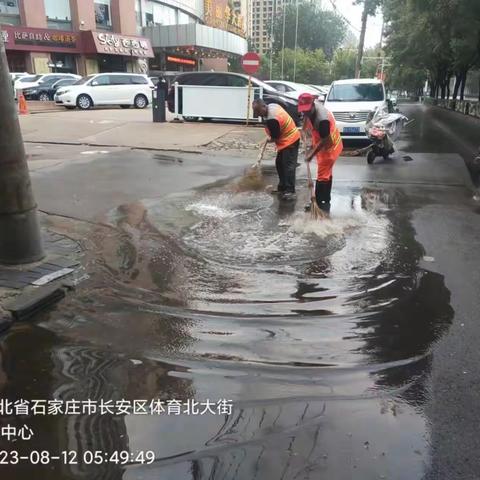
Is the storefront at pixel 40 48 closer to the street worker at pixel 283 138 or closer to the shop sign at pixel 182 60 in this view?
the shop sign at pixel 182 60

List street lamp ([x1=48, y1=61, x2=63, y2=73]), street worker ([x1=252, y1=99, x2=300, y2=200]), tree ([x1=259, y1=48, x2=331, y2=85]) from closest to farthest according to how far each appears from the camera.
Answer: street worker ([x1=252, y1=99, x2=300, y2=200]), street lamp ([x1=48, y1=61, x2=63, y2=73]), tree ([x1=259, y1=48, x2=331, y2=85])

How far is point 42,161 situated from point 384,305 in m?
8.93

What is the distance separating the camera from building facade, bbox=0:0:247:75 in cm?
3359

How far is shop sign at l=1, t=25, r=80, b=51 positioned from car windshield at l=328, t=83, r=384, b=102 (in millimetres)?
23946

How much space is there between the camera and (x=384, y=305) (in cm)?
448

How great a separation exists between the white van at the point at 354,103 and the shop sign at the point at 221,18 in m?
41.1

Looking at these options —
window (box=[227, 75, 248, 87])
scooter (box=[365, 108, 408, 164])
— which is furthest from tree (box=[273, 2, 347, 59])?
scooter (box=[365, 108, 408, 164])

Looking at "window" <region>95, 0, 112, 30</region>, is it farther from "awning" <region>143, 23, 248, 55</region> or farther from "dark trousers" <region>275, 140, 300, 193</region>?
"dark trousers" <region>275, 140, 300, 193</region>

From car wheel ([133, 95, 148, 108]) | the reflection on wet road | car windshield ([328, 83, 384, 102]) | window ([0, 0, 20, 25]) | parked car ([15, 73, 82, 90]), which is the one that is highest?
window ([0, 0, 20, 25])

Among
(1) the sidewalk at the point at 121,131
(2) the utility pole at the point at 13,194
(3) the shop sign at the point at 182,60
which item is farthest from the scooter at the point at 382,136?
(3) the shop sign at the point at 182,60

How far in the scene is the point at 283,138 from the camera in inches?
326

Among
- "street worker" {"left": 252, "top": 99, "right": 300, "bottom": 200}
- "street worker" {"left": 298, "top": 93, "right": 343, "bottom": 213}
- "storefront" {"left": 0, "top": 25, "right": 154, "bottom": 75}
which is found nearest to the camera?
"street worker" {"left": 298, "top": 93, "right": 343, "bottom": 213}

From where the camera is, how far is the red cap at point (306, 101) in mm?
7148

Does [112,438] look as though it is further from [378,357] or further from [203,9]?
[203,9]
